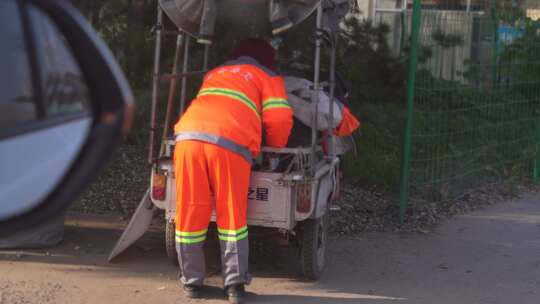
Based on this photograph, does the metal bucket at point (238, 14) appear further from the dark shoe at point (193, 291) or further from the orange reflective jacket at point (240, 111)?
the dark shoe at point (193, 291)

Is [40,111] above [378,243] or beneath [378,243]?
above

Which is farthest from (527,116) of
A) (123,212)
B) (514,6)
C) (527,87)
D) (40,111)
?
(40,111)

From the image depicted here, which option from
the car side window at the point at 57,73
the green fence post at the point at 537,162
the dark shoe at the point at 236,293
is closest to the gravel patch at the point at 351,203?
the green fence post at the point at 537,162

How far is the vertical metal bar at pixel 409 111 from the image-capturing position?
764 cm

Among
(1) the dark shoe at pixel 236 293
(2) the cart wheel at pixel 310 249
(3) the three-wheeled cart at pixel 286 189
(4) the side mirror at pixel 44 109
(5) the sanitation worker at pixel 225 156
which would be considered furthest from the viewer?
(2) the cart wheel at pixel 310 249

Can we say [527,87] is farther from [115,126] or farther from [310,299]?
[115,126]

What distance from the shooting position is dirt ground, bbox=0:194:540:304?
19.8ft

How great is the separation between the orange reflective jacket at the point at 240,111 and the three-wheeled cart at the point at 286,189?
23 centimetres

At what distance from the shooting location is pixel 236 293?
578cm

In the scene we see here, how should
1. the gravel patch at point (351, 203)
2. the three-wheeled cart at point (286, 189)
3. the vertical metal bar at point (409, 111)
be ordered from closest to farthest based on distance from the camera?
the three-wheeled cart at point (286, 189) < the vertical metal bar at point (409, 111) < the gravel patch at point (351, 203)

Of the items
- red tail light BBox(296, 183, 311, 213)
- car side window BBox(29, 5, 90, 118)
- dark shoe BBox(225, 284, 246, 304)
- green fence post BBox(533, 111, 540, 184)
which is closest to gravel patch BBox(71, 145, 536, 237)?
green fence post BBox(533, 111, 540, 184)

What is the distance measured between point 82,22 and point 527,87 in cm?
877

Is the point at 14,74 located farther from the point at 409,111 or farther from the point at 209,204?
the point at 409,111

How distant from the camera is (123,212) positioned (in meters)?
8.04
